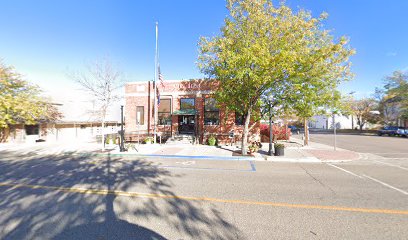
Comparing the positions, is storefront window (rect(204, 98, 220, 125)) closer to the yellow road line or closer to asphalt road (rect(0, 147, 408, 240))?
asphalt road (rect(0, 147, 408, 240))

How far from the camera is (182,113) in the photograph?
60.9ft

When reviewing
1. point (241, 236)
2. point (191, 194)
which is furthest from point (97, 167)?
point (241, 236)

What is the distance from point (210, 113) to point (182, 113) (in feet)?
10.6

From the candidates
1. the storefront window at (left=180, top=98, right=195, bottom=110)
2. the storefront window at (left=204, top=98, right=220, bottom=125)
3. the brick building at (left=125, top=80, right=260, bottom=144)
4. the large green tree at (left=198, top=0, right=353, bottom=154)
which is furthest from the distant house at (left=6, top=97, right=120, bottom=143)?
the large green tree at (left=198, top=0, right=353, bottom=154)

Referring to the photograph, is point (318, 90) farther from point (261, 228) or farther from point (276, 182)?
point (261, 228)

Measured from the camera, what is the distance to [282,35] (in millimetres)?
10828

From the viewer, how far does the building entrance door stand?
789 inches

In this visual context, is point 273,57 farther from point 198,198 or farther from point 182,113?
point 182,113

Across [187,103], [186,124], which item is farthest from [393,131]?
[187,103]

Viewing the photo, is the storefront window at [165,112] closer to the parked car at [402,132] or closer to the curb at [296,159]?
Result: the curb at [296,159]

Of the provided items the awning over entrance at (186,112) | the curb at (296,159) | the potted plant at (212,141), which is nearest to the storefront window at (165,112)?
the awning over entrance at (186,112)

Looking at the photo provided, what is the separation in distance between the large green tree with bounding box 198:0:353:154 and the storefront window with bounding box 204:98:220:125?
6684 millimetres

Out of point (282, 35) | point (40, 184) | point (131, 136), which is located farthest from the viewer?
point (131, 136)

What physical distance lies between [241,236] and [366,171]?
9.04m
